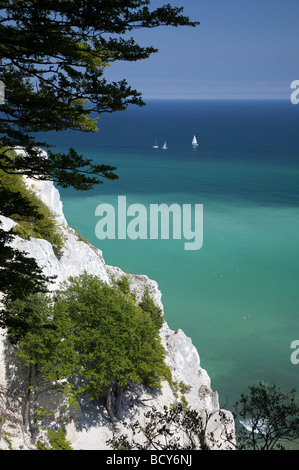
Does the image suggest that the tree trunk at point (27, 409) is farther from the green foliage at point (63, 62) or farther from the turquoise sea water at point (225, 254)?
the turquoise sea water at point (225, 254)

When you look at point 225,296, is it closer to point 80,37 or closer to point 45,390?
point 45,390

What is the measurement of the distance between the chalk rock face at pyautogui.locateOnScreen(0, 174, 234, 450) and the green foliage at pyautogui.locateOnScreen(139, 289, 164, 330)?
0.75 m

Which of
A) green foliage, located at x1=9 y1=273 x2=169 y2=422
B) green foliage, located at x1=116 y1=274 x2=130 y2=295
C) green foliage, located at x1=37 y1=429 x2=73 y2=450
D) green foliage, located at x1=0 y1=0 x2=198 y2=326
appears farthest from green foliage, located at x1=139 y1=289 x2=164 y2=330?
green foliage, located at x1=0 y1=0 x2=198 y2=326

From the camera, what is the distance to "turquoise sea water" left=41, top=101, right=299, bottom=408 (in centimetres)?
3250

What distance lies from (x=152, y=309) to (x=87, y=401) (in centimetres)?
788

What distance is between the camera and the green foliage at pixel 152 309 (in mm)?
26094

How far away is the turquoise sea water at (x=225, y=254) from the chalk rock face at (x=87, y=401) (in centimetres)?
363

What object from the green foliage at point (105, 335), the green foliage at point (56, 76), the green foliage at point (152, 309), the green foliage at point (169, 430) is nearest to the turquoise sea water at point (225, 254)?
the green foliage at point (152, 309)

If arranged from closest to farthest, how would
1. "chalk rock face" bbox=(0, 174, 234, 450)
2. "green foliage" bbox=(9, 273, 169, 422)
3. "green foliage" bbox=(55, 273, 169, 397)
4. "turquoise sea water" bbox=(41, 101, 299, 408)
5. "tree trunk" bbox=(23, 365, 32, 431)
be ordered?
"tree trunk" bbox=(23, 365, 32, 431)
"green foliage" bbox=(9, 273, 169, 422)
"chalk rock face" bbox=(0, 174, 234, 450)
"green foliage" bbox=(55, 273, 169, 397)
"turquoise sea water" bbox=(41, 101, 299, 408)

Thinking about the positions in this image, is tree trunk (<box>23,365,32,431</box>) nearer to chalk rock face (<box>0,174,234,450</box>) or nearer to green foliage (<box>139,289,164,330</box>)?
chalk rock face (<box>0,174,234,450</box>)

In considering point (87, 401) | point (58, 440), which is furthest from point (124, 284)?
point (58, 440)

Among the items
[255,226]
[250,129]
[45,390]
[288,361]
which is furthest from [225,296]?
[250,129]

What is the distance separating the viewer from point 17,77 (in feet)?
33.0

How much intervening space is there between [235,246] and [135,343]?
120ft
